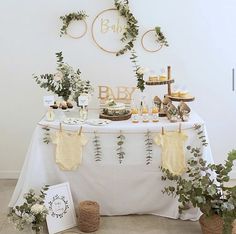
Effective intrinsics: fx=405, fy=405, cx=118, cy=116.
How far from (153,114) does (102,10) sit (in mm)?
1074

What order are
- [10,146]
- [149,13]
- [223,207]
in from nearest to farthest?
[223,207] < [149,13] < [10,146]

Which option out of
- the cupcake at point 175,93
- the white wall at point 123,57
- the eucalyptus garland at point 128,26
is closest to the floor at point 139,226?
the cupcake at point 175,93

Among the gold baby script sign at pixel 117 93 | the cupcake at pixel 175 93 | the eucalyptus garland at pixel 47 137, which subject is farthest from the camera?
the gold baby script sign at pixel 117 93

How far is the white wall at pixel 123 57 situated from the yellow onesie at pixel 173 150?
841 mm

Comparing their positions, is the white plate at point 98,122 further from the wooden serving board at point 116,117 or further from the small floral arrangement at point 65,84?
the small floral arrangement at point 65,84

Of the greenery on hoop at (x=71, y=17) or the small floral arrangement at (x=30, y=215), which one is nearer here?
the small floral arrangement at (x=30, y=215)

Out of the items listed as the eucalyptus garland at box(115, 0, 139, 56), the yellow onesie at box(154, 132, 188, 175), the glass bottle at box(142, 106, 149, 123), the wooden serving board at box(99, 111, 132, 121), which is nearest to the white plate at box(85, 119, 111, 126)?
the wooden serving board at box(99, 111, 132, 121)

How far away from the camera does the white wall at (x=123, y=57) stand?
11.3ft

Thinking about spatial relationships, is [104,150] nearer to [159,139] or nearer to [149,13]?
[159,139]

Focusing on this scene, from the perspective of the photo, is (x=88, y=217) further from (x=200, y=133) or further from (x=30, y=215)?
(x=200, y=133)

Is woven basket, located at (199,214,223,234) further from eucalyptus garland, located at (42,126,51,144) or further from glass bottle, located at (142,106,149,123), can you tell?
eucalyptus garland, located at (42,126,51,144)

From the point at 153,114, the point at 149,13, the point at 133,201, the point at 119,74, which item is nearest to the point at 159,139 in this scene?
the point at 153,114

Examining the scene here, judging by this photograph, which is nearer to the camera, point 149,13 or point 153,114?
point 153,114

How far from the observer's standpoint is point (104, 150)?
2896mm
